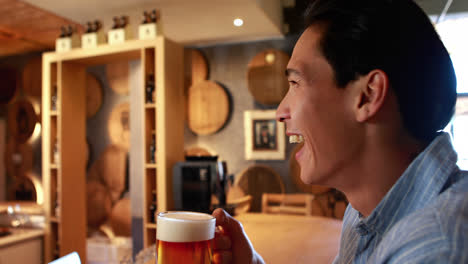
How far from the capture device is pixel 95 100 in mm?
5914

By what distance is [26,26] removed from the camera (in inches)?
190

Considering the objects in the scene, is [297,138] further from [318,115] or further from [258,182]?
[258,182]

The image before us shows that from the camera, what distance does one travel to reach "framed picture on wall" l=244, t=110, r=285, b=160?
504 cm

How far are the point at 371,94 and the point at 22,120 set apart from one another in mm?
6784

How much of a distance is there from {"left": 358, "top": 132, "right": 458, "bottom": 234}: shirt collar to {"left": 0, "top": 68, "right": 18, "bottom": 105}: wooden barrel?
6949mm

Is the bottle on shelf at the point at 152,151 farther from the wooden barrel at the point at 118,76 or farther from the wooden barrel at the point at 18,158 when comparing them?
the wooden barrel at the point at 18,158

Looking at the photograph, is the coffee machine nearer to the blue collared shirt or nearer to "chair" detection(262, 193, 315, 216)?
"chair" detection(262, 193, 315, 216)

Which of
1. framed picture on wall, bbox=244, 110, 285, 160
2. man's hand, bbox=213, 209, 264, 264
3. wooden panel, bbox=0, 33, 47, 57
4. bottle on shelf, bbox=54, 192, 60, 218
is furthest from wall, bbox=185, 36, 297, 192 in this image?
man's hand, bbox=213, 209, 264, 264

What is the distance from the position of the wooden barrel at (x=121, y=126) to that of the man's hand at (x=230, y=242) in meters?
4.94

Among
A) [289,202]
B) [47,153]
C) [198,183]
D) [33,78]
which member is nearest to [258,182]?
[289,202]

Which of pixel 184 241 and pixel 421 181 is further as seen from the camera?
pixel 184 241

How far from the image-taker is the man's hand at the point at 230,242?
3.43 ft

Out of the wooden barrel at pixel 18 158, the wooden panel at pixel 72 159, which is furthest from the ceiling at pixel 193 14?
the wooden barrel at pixel 18 158

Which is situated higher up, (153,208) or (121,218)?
(153,208)
